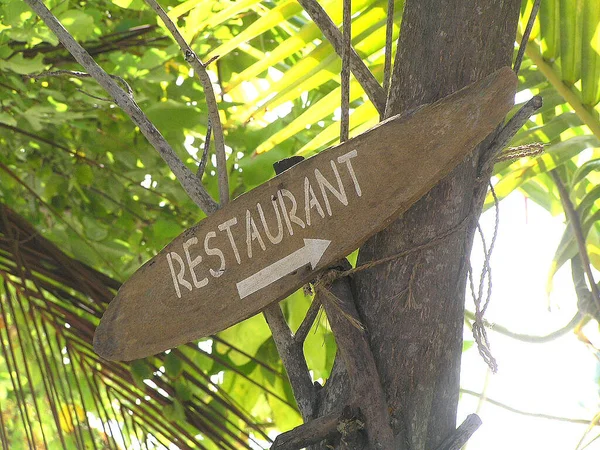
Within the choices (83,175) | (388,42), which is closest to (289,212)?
(388,42)

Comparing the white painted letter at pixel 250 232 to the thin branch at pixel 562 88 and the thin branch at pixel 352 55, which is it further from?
the thin branch at pixel 562 88

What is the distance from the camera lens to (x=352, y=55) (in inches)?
16.8

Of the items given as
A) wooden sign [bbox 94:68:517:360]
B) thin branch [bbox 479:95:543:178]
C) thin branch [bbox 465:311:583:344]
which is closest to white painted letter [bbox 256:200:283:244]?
wooden sign [bbox 94:68:517:360]

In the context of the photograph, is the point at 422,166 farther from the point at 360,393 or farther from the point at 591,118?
the point at 591,118

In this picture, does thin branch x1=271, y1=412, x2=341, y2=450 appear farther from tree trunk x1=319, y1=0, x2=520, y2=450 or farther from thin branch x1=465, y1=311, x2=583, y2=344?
thin branch x1=465, y1=311, x2=583, y2=344

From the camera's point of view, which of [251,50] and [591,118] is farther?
[251,50]

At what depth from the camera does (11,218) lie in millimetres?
743

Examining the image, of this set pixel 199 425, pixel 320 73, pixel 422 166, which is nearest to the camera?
pixel 422 166

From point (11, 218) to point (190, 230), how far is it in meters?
0.40

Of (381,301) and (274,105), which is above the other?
(274,105)

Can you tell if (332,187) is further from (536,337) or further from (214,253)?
(536,337)

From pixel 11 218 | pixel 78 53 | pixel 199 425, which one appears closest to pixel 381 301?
pixel 78 53

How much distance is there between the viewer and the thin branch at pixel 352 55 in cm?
43

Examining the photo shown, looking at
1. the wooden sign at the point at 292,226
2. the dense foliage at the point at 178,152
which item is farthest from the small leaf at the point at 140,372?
the wooden sign at the point at 292,226
